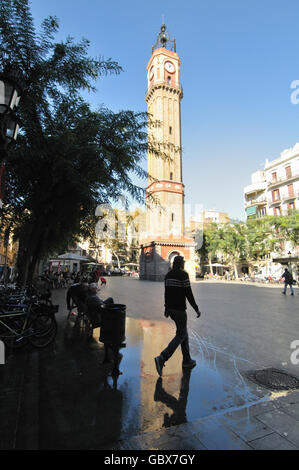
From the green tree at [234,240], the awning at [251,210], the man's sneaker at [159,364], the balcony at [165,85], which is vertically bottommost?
the man's sneaker at [159,364]

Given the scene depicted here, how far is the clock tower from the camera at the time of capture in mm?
36938

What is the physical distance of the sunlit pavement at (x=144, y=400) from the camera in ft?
7.16

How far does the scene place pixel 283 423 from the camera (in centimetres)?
242

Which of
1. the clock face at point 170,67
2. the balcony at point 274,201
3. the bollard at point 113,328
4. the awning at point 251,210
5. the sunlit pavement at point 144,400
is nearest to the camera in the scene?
the sunlit pavement at point 144,400

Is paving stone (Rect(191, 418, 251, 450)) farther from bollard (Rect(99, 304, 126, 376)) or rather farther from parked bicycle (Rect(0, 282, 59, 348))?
parked bicycle (Rect(0, 282, 59, 348))

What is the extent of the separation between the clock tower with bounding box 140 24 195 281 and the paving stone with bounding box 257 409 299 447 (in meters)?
33.3

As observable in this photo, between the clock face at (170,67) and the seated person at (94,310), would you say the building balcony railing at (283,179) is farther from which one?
the seated person at (94,310)

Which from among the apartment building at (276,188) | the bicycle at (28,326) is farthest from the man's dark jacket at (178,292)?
the apartment building at (276,188)

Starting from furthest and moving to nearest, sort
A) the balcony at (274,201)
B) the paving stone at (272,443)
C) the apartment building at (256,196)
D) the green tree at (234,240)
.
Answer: the apartment building at (256,196), the balcony at (274,201), the green tree at (234,240), the paving stone at (272,443)

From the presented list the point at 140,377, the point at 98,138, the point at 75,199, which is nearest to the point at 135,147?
the point at 98,138

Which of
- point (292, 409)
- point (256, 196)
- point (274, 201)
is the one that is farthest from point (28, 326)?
point (256, 196)

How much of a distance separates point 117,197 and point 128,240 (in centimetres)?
5776

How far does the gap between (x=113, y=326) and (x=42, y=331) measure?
1946 millimetres
